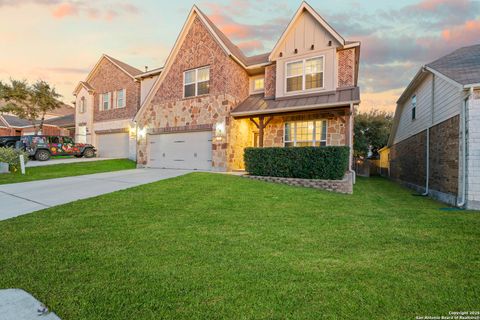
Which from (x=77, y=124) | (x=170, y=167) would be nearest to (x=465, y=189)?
(x=170, y=167)

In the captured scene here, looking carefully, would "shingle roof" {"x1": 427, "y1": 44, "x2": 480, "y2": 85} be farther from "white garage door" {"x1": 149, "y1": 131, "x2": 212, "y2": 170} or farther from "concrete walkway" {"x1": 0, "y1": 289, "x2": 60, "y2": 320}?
"concrete walkway" {"x1": 0, "y1": 289, "x2": 60, "y2": 320}

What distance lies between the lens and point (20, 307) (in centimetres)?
217

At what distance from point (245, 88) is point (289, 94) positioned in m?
3.09

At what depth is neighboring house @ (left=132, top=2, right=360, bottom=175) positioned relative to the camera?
11.4 meters

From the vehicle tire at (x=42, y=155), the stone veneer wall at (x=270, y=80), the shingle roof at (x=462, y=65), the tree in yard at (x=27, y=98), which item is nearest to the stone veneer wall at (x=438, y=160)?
the shingle roof at (x=462, y=65)

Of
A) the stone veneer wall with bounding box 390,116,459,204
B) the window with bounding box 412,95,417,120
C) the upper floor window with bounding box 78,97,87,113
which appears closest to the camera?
Result: the stone veneer wall with bounding box 390,116,459,204

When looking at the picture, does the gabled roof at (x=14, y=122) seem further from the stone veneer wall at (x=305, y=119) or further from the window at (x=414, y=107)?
the window at (x=414, y=107)

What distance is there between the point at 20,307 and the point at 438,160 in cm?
1249

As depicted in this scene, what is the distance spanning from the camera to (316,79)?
38.7 ft

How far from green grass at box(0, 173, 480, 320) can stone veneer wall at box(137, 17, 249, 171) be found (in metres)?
7.56

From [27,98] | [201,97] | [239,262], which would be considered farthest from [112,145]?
[239,262]

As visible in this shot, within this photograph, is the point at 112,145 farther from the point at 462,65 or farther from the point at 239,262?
the point at 462,65

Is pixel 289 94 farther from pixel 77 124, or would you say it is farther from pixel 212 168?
pixel 77 124

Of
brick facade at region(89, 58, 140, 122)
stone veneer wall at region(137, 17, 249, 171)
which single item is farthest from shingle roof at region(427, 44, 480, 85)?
brick facade at region(89, 58, 140, 122)
